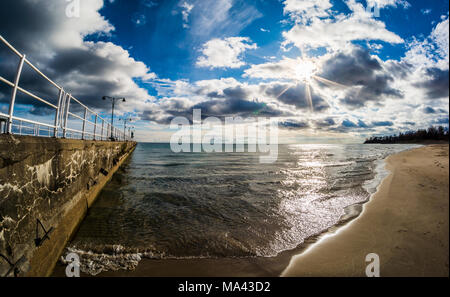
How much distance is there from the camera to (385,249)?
3314 mm

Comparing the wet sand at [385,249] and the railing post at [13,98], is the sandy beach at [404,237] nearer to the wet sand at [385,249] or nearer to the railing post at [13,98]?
the wet sand at [385,249]

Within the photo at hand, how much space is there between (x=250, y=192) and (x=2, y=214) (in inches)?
316

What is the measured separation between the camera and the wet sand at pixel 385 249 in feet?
7.57

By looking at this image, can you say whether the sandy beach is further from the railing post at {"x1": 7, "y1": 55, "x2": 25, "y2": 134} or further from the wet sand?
the railing post at {"x1": 7, "y1": 55, "x2": 25, "y2": 134}

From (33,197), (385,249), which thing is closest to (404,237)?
(385,249)

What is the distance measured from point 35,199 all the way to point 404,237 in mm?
6503

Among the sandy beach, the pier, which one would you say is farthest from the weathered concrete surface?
the sandy beach

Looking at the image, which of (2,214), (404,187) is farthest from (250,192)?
(2,214)

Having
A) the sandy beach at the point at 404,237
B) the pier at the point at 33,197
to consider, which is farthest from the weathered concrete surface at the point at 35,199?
the sandy beach at the point at 404,237

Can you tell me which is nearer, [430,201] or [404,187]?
[430,201]

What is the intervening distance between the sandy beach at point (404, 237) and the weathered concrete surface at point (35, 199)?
4.19m

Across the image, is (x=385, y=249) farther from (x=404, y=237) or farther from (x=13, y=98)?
(x=13, y=98)

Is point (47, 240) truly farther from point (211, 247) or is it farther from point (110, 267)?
point (211, 247)
